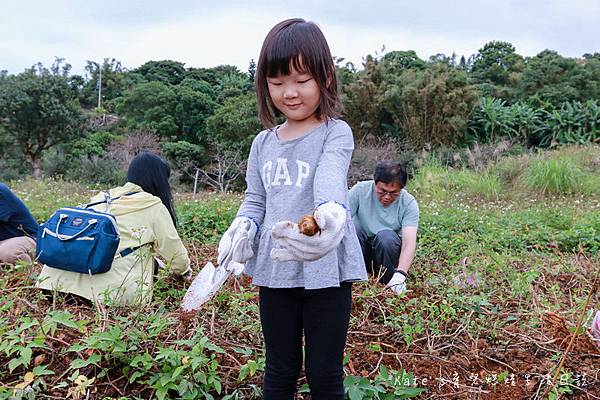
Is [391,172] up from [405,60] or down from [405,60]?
down

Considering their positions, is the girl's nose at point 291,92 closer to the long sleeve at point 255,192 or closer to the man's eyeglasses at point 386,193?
the long sleeve at point 255,192

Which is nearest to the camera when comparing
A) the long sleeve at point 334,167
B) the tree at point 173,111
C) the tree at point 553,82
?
the long sleeve at point 334,167

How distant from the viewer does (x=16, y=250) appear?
10.5ft

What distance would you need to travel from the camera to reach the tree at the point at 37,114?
47.5ft

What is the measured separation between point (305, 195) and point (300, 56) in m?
0.36

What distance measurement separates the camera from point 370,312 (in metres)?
2.53

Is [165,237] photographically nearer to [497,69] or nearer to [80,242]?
[80,242]

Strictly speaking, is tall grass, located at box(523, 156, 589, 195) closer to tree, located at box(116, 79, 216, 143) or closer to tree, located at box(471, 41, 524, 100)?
tree, located at box(116, 79, 216, 143)

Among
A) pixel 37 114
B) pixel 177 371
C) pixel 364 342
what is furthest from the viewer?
pixel 37 114

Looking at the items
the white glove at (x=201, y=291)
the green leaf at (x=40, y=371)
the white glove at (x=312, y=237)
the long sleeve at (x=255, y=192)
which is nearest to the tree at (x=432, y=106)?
the white glove at (x=201, y=291)

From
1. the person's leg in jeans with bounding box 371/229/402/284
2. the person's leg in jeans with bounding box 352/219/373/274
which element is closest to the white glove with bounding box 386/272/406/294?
the person's leg in jeans with bounding box 371/229/402/284

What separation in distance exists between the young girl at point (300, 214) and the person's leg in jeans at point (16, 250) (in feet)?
7.12

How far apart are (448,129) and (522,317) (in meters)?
12.3

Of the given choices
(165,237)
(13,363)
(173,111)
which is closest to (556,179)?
(165,237)
